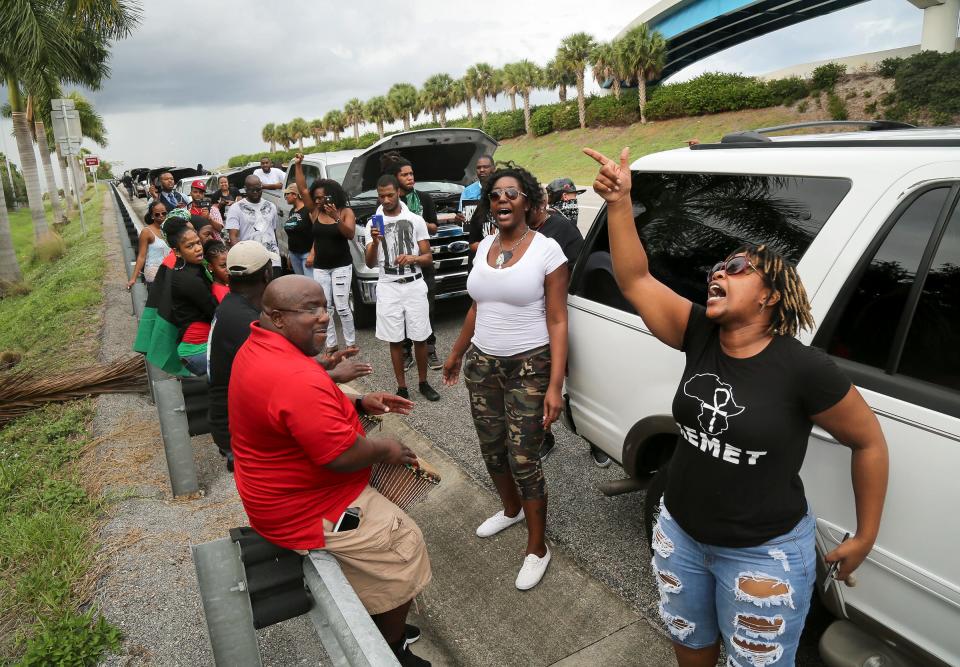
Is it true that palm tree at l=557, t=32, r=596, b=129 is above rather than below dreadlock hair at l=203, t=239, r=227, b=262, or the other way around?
above

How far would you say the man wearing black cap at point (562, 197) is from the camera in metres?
6.60

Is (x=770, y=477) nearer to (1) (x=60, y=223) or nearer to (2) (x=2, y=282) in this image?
(2) (x=2, y=282)

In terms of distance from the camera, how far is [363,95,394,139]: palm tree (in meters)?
78.1

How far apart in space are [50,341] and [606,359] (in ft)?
26.5

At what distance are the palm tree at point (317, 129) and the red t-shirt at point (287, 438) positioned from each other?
10834 cm

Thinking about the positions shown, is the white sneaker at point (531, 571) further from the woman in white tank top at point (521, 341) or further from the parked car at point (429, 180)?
the parked car at point (429, 180)

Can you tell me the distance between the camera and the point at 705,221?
2.86 metres

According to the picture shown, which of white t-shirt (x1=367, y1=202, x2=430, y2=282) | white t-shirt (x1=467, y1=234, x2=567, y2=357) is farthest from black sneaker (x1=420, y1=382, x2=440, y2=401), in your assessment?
white t-shirt (x1=467, y1=234, x2=567, y2=357)

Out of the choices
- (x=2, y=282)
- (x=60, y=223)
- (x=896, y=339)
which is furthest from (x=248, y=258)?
(x=60, y=223)

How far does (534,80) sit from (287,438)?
56.3 metres

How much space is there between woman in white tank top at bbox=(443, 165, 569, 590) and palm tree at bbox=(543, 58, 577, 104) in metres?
50.0

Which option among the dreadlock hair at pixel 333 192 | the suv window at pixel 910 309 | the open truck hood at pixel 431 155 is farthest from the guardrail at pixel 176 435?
the open truck hood at pixel 431 155

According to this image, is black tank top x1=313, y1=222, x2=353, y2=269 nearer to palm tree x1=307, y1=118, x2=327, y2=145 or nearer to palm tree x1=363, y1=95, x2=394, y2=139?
palm tree x1=363, y1=95, x2=394, y2=139

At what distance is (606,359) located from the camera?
3.26 m
